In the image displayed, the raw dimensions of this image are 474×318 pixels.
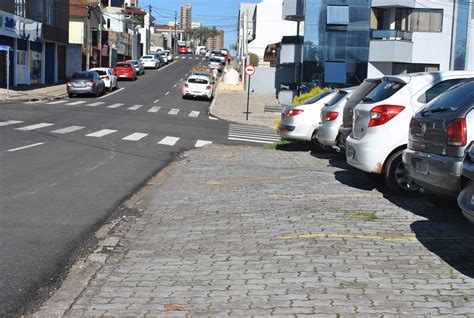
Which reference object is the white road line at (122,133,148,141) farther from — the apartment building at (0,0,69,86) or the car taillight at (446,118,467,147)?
the apartment building at (0,0,69,86)

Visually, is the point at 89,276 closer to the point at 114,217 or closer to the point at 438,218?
the point at 114,217

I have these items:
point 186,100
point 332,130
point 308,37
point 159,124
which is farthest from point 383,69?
point 332,130

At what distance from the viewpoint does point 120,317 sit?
4.87 meters

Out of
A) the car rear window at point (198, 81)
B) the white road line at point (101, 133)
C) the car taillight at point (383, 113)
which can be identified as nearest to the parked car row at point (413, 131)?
the car taillight at point (383, 113)

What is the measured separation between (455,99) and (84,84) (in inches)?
1382

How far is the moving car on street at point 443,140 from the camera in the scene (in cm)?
660

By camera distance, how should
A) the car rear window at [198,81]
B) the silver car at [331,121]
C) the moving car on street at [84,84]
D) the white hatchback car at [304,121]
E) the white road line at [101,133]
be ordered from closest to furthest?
the silver car at [331,121] < the white hatchback car at [304,121] < the white road line at [101,133] < the moving car on street at [84,84] < the car rear window at [198,81]

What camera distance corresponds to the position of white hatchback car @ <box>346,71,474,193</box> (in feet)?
30.3

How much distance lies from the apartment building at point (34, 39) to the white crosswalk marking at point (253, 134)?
18.5m

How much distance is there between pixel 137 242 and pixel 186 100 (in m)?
36.2

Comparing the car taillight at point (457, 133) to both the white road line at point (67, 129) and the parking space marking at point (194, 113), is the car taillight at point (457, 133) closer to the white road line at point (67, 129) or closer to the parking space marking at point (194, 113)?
the white road line at point (67, 129)

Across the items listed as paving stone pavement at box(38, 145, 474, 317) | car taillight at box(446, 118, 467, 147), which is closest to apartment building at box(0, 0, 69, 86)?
paving stone pavement at box(38, 145, 474, 317)

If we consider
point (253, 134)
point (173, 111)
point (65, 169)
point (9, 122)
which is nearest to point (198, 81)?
point (173, 111)

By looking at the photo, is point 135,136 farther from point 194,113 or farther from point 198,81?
point 198,81
